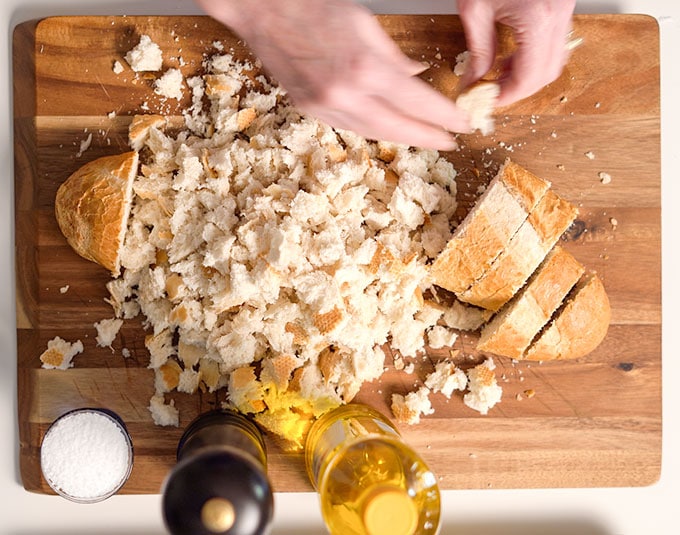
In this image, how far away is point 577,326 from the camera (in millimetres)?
1735

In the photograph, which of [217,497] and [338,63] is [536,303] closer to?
[338,63]

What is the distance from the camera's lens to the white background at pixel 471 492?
6.22 feet

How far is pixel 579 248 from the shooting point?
1873 millimetres

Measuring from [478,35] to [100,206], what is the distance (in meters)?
1.08

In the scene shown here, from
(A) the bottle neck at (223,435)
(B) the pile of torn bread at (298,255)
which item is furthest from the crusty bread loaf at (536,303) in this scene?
(A) the bottle neck at (223,435)

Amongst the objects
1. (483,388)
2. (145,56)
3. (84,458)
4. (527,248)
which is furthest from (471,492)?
(145,56)

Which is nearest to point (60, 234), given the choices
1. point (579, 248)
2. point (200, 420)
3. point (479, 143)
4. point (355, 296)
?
point (200, 420)

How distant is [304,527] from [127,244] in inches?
38.6

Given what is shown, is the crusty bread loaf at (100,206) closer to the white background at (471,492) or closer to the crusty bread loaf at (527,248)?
the white background at (471,492)

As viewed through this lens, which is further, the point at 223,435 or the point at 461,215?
the point at 461,215

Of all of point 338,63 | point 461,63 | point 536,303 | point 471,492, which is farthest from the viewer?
point 471,492

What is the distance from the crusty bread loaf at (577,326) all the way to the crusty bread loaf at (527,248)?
0.46 ft

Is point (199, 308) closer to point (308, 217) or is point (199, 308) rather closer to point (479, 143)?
point (308, 217)

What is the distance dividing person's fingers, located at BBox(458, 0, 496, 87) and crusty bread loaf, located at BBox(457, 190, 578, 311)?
38 centimetres
